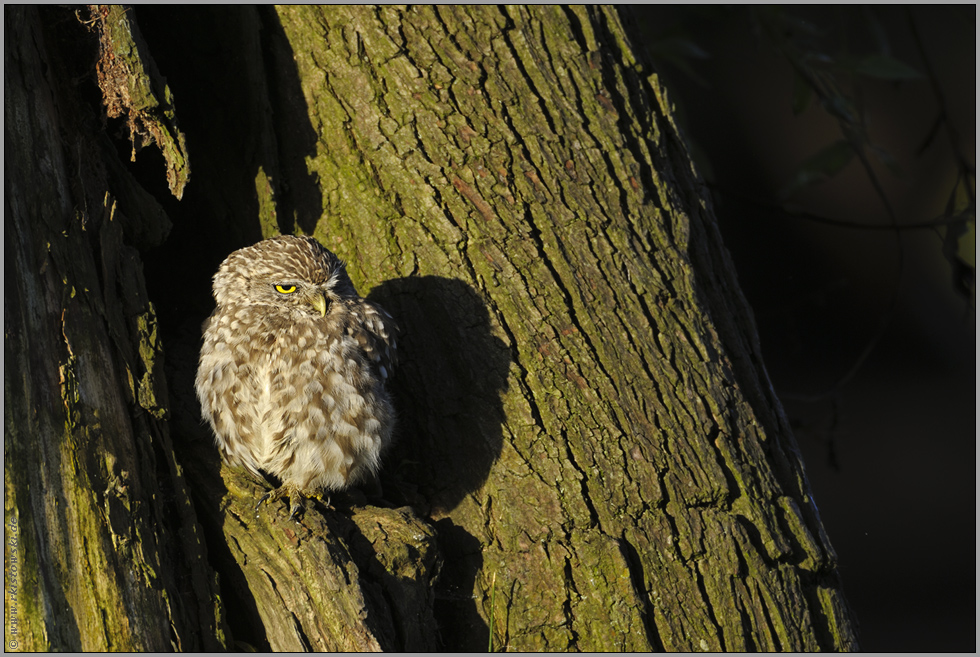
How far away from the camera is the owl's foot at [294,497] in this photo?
2500 millimetres

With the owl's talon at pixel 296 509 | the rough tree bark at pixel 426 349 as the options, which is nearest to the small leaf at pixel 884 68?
the rough tree bark at pixel 426 349

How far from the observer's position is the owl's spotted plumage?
2.75m

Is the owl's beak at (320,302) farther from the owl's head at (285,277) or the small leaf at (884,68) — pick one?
the small leaf at (884,68)

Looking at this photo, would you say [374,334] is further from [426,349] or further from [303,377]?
[303,377]

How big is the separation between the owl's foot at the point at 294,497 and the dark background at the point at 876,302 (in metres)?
3.54

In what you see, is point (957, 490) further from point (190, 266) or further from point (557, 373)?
point (190, 266)

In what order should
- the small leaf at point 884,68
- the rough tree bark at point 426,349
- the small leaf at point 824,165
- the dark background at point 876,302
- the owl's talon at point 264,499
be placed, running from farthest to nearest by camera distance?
the dark background at point 876,302 < the small leaf at point 824,165 < the small leaf at point 884,68 < the owl's talon at point 264,499 < the rough tree bark at point 426,349

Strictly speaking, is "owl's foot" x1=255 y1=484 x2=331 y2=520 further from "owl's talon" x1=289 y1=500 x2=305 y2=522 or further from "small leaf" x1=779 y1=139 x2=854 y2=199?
"small leaf" x1=779 y1=139 x2=854 y2=199

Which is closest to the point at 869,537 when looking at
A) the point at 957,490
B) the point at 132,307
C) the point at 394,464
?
the point at 957,490

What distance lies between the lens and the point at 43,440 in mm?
2180

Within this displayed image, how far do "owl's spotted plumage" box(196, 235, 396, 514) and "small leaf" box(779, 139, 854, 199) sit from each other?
2.26 metres

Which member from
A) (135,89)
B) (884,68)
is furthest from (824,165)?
(135,89)

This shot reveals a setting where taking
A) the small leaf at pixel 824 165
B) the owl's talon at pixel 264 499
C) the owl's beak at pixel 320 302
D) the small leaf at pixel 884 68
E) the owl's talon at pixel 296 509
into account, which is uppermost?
the small leaf at pixel 884 68

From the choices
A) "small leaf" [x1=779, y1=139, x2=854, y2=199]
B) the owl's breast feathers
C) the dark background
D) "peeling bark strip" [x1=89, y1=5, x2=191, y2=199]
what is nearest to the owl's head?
the owl's breast feathers
